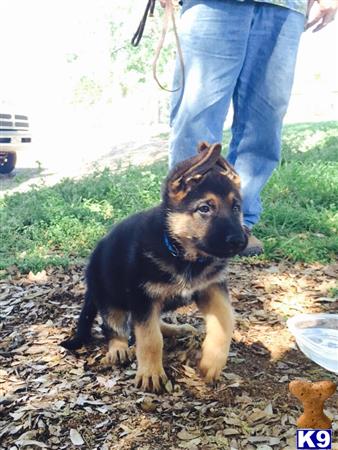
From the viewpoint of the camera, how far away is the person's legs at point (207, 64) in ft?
10.0

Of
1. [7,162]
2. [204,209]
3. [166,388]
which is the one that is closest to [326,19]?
[204,209]

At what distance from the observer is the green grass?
4.25 m

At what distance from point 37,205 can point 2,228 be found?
573mm

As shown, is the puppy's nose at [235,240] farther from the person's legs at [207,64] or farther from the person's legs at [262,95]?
the person's legs at [262,95]

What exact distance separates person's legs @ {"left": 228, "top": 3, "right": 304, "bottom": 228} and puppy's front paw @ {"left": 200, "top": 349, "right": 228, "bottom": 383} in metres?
1.62

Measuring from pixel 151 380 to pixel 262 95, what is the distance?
1.92 m

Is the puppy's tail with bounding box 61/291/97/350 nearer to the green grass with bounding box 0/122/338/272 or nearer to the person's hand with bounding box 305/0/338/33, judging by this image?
the green grass with bounding box 0/122/338/272

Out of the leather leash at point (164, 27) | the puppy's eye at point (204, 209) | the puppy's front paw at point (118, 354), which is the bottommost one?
the puppy's front paw at point (118, 354)

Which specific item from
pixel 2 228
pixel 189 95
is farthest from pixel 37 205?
pixel 189 95

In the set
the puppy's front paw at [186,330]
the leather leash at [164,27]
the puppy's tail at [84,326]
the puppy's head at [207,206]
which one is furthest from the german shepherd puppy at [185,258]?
the leather leash at [164,27]

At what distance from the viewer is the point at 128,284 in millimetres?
2357

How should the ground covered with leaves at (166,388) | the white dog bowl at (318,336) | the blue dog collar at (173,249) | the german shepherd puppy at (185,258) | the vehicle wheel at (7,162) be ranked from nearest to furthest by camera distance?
the ground covered with leaves at (166,388) → the german shepherd puppy at (185,258) → the blue dog collar at (173,249) → the white dog bowl at (318,336) → the vehicle wheel at (7,162)

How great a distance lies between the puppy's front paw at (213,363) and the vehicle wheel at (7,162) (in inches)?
291

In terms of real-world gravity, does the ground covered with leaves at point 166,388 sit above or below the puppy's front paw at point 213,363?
below
